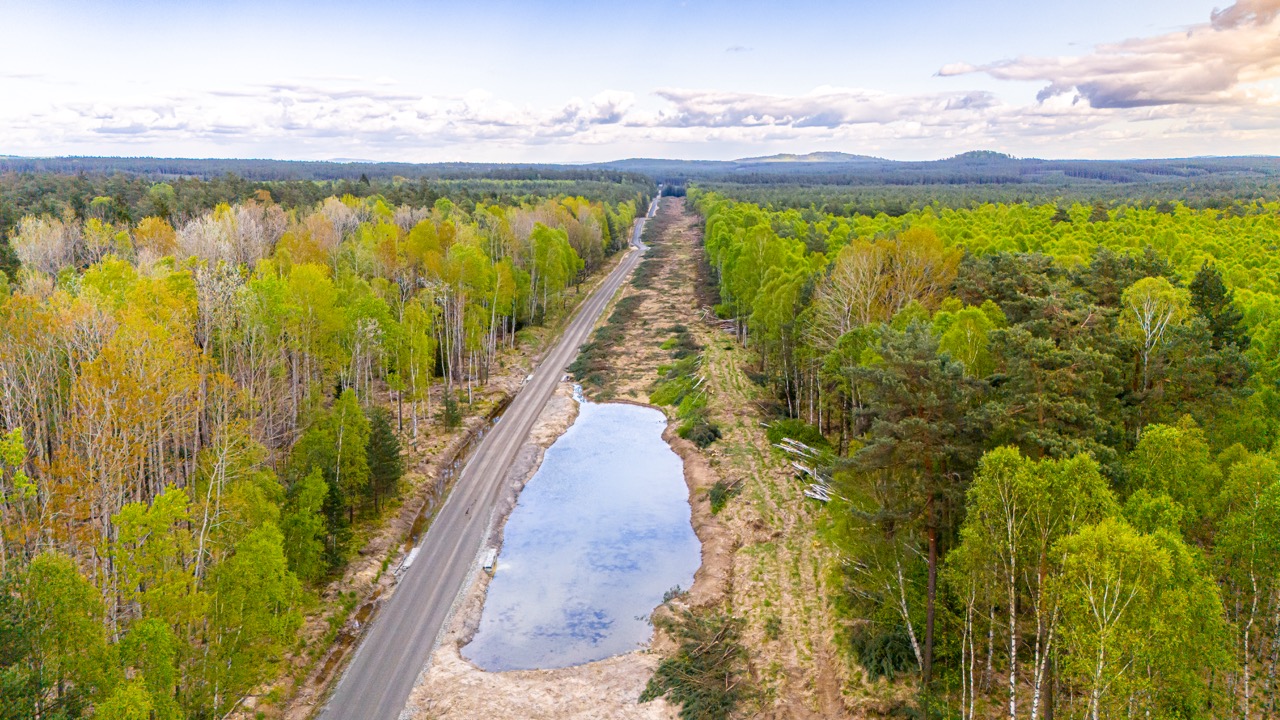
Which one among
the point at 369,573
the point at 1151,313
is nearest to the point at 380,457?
the point at 369,573

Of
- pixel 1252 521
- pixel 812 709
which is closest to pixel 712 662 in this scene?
pixel 812 709

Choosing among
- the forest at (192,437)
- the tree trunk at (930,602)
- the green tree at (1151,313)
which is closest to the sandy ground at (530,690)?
the forest at (192,437)

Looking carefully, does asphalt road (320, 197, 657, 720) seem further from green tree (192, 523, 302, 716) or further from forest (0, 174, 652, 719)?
green tree (192, 523, 302, 716)

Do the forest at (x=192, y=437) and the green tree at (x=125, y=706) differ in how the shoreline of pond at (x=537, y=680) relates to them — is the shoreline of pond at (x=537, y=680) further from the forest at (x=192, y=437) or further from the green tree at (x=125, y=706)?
the green tree at (x=125, y=706)

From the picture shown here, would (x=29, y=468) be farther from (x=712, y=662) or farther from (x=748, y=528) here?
(x=748, y=528)

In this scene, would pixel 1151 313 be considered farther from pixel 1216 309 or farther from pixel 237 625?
pixel 237 625
